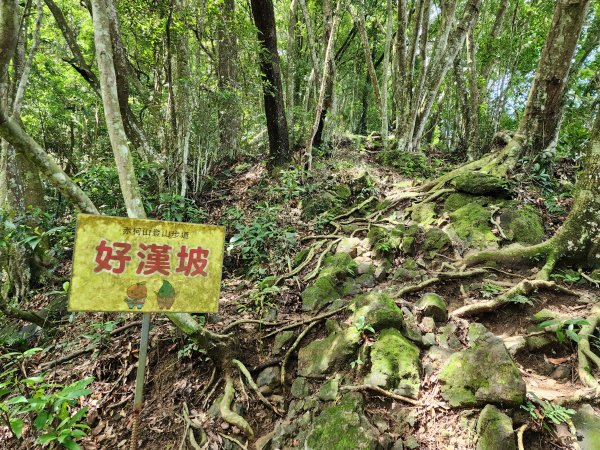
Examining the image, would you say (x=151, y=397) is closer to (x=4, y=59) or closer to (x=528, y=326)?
(x=4, y=59)

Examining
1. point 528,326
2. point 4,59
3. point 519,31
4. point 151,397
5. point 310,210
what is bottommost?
point 151,397

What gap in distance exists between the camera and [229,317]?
14.1ft

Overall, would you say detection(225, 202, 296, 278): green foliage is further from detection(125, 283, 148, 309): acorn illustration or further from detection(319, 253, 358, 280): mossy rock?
detection(125, 283, 148, 309): acorn illustration

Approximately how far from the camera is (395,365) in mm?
3006

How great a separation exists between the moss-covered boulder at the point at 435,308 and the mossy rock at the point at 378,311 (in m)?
0.30

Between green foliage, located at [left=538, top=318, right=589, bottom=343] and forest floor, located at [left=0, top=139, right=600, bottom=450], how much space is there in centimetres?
2

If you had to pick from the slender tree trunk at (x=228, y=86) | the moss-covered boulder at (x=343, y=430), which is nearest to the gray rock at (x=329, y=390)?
the moss-covered boulder at (x=343, y=430)

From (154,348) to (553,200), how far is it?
6063 mm

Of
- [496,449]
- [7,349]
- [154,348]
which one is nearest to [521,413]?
[496,449]

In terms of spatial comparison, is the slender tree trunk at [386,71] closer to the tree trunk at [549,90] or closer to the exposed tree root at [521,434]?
the tree trunk at [549,90]

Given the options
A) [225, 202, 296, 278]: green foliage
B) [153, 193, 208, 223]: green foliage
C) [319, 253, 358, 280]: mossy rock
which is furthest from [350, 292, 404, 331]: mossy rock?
[153, 193, 208, 223]: green foliage

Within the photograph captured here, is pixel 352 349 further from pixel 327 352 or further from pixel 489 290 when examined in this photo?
pixel 489 290

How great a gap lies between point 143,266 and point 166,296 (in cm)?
28

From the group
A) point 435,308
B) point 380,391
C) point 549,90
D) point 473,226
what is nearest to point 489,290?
point 435,308
